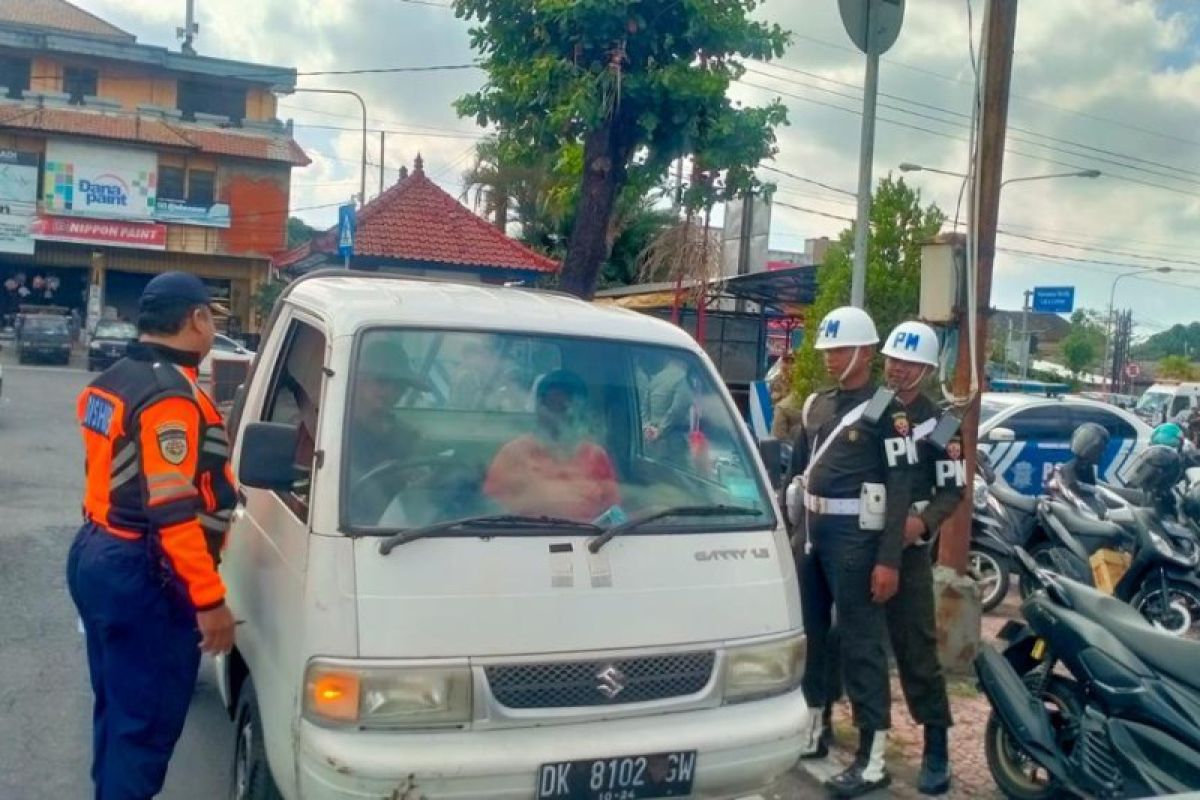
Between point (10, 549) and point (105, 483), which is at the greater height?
point (105, 483)

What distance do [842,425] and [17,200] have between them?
40610mm

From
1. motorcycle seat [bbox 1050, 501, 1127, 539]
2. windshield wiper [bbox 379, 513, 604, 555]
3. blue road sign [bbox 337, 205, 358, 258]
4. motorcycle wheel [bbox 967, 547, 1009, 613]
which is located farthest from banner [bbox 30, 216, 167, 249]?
windshield wiper [bbox 379, 513, 604, 555]

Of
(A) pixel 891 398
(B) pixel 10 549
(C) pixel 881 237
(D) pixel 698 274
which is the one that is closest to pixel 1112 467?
(C) pixel 881 237

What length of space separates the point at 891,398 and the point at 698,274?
1283 cm

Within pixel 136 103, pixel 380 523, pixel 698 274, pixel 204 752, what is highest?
pixel 136 103

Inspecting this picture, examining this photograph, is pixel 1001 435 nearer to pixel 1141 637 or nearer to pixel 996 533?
pixel 996 533

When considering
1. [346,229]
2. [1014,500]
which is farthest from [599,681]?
[346,229]

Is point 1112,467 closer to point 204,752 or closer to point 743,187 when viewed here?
point 743,187

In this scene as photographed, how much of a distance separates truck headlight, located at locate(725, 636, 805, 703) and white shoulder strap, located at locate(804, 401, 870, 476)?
51.4 inches

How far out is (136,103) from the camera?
42656 mm

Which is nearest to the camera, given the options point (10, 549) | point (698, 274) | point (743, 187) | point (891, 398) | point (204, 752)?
point (891, 398)

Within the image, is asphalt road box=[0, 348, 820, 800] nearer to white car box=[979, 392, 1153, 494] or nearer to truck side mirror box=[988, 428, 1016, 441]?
truck side mirror box=[988, 428, 1016, 441]

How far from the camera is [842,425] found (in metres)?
5.00

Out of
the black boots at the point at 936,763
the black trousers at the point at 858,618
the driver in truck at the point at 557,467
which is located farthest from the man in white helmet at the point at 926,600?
the driver in truck at the point at 557,467
